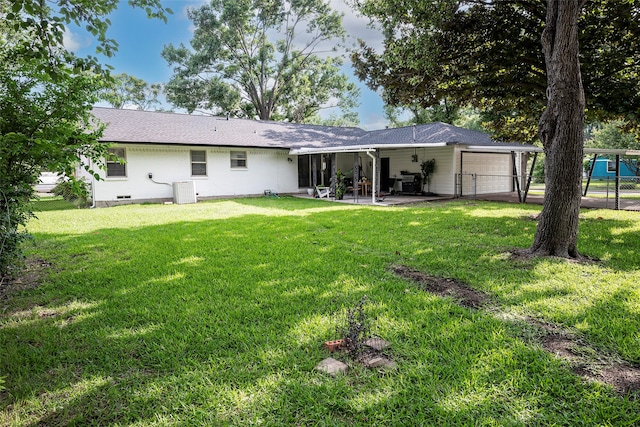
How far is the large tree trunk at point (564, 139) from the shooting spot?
5.50 metres

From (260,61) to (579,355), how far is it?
1293 inches

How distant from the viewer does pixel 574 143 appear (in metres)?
5.51

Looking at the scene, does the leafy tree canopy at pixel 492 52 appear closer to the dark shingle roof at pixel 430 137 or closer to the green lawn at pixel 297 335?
the green lawn at pixel 297 335

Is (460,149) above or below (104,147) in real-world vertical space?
above

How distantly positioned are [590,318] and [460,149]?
1407 cm

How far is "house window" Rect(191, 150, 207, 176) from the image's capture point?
16203 mm

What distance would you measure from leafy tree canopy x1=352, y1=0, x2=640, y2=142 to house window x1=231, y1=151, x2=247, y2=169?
373 inches

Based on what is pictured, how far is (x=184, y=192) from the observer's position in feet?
49.2

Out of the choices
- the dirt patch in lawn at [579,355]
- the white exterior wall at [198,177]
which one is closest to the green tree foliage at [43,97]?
the dirt patch in lawn at [579,355]

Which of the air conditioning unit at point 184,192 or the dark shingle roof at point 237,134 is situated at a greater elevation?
the dark shingle roof at point 237,134

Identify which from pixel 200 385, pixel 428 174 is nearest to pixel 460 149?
pixel 428 174

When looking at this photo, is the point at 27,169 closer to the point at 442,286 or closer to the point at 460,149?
the point at 442,286

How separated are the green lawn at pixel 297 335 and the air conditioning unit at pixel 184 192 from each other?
8.31m

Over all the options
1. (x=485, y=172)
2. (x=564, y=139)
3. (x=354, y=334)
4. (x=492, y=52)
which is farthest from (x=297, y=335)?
(x=485, y=172)
